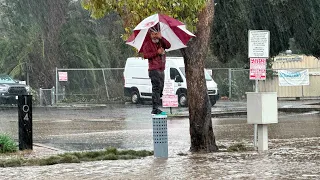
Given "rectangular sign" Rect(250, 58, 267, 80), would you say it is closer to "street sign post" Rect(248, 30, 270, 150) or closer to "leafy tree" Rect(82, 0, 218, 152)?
"street sign post" Rect(248, 30, 270, 150)

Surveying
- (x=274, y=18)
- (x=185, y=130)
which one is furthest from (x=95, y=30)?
(x=185, y=130)

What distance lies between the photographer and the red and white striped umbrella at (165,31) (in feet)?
35.1

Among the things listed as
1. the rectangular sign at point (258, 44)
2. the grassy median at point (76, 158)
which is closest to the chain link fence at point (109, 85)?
the rectangular sign at point (258, 44)

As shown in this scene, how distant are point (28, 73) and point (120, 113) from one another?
12.3 meters

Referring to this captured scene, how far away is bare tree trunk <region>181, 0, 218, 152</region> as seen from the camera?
1247 centimetres

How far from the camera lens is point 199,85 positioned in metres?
12.6

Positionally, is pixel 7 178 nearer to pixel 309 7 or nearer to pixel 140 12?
pixel 140 12

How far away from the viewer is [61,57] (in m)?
42.8

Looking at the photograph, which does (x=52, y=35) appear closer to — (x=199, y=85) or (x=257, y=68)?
(x=257, y=68)

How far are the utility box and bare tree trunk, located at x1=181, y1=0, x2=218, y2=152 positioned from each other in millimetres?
792

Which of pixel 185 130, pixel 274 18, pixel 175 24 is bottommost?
pixel 185 130

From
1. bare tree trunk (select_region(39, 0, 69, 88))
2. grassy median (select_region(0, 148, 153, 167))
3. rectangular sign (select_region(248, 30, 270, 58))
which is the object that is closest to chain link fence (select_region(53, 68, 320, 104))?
bare tree trunk (select_region(39, 0, 69, 88))

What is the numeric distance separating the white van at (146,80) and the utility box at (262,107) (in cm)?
2344

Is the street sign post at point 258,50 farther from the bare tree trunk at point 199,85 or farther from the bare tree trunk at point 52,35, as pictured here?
the bare tree trunk at point 52,35
